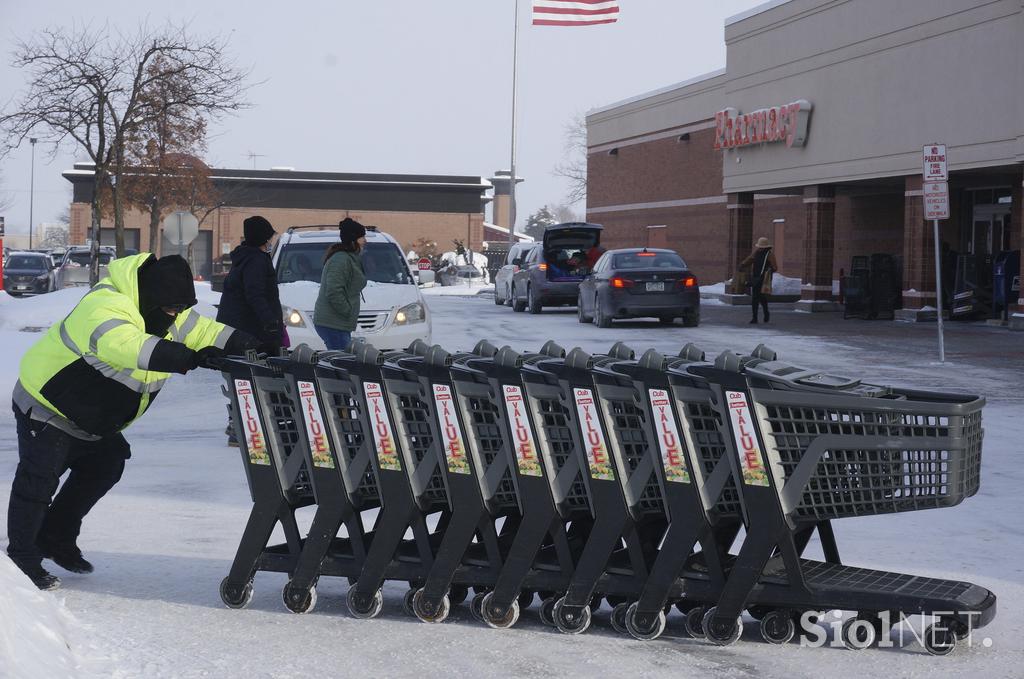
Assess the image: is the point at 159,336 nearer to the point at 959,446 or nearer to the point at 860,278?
the point at 959,446

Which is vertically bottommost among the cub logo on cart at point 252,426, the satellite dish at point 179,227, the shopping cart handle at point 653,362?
the cub logo on cart at point 252,426

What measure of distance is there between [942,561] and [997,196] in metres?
27.4

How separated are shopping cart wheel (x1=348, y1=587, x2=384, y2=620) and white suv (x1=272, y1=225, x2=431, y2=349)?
8365 mm

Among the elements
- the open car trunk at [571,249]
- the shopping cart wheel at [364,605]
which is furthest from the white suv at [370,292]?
the open car trunk at [571,249]

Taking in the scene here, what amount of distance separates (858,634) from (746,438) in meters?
0.98

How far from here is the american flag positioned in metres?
37.3

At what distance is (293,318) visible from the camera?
14.3 meters

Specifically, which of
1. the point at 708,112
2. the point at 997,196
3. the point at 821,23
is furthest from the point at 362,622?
the point at 708,112

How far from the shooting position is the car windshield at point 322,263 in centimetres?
1548

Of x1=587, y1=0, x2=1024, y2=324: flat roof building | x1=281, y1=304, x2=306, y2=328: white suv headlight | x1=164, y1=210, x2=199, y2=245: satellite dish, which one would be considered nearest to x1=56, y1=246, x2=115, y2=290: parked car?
x1=164, y1=210, x2=199, y2=245: satellite dish

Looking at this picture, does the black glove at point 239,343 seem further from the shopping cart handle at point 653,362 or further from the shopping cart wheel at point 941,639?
the shopping cart wheel at point 941,639

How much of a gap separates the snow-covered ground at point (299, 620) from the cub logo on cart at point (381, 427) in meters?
0.71

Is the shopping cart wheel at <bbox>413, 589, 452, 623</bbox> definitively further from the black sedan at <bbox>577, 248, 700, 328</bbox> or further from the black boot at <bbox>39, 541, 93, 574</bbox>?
the black sedan at <bbox>577, 248, 700, 328</bbox>

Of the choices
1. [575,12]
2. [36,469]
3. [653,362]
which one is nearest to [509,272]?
[575,12]
